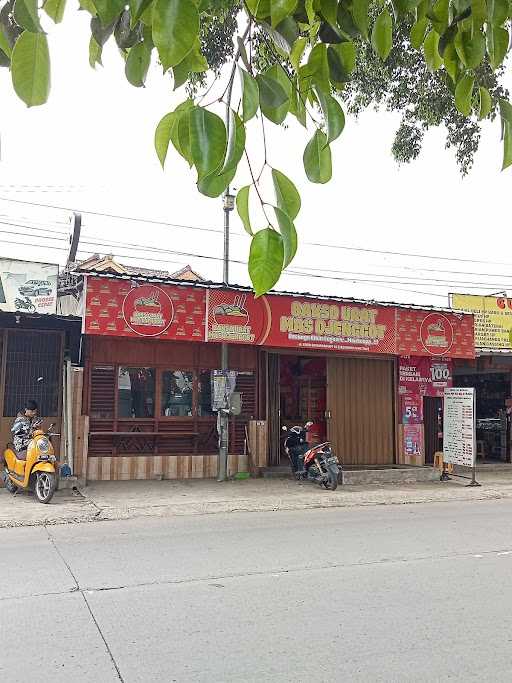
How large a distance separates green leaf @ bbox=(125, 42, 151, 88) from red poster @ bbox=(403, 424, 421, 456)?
15.0 m

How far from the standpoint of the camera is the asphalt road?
4270 mm

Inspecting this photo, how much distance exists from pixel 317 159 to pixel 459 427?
1339 cm

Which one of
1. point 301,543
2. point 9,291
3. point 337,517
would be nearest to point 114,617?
point 301,543

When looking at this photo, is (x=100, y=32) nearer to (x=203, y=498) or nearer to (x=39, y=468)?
(x=39, y=468)

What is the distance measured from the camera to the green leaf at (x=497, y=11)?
1.81m

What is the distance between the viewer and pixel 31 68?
1570 millimetres

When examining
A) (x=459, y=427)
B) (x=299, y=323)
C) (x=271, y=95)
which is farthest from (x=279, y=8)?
(x=459, y=427)

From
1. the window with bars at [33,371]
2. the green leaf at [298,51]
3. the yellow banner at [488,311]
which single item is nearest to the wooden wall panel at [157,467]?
the window with bars at [33,371]

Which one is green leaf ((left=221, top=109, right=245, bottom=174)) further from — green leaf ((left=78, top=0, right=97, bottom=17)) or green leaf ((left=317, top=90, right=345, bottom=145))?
green leaf ((left=78, top=0, right=97, bottom=17))

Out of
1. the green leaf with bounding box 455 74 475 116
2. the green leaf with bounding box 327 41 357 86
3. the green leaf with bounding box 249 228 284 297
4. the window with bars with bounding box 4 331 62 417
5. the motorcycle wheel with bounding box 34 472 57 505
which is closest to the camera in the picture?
the green leaf with bounding box 249 228 284 297

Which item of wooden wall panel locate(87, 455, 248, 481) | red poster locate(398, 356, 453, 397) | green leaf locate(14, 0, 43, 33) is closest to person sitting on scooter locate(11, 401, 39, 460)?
wooden wall panel locate(87, 455, 248, 481)

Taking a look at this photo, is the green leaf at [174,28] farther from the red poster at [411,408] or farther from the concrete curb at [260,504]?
the red poster at [411,408]

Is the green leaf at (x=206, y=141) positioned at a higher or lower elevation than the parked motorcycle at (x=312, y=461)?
higher

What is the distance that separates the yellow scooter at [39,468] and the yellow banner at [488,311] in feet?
39.4
